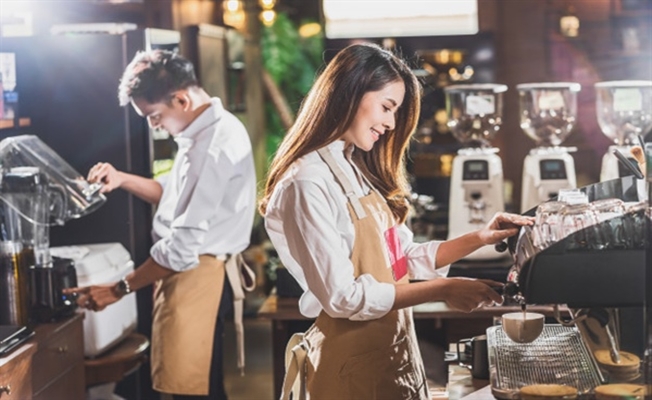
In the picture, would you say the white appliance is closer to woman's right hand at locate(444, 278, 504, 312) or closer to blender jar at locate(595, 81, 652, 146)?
woman's right hand at locate(444, 278, 504, 312)

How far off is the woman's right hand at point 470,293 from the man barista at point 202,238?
1.61m

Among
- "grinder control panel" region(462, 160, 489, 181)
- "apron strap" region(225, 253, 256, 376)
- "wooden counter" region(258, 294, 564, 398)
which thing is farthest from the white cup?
"grinder control panel" region(462, 160, 489, 181)

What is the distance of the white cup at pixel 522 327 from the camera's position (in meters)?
2.85

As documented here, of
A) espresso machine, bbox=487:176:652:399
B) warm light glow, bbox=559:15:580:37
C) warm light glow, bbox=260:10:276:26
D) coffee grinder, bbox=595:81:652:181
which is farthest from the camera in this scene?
warm light glow, bbox=260:10:276:26

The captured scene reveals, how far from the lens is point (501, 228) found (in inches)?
124

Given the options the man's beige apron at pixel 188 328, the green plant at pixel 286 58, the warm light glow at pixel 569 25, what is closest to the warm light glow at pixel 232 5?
the green plant at pixel 286 58

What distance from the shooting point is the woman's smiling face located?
9.56 ft

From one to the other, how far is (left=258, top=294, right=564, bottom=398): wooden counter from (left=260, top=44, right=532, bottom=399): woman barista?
1.35 meters

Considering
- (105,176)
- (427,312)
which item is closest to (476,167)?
(427,312)

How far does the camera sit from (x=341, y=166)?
299cm

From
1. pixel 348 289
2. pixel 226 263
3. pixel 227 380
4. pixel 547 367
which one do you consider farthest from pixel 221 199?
pixel 227 380

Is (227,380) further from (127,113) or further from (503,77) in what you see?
(503,77)

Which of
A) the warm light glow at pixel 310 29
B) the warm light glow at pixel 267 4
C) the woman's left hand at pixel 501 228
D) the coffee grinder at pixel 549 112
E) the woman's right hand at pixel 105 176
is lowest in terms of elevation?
the woman's left hand at pixel 501 228

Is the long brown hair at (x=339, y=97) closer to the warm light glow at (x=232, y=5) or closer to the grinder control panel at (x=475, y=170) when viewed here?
the grinder control panel at (x=475, y=170)
